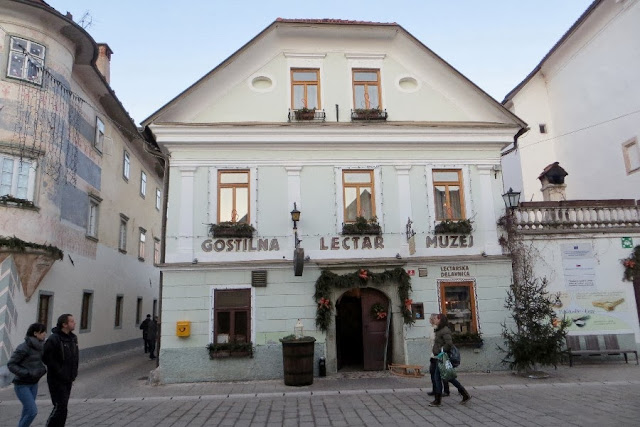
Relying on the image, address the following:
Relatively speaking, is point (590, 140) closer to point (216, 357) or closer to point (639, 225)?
point (639, 225)

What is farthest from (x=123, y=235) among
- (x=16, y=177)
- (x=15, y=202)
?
(x=15, y=202)

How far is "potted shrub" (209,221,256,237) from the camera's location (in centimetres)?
1312

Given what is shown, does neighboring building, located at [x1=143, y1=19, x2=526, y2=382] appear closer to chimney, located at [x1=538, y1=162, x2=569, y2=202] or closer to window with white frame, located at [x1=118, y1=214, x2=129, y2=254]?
chimney, located at [x1=538, y1=162, x2=569, y2=202]

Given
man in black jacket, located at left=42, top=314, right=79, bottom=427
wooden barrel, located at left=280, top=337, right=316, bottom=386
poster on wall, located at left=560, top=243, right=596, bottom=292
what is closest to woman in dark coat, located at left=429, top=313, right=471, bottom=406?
wooden barrel, located at left=280, top=337, right=316, bottom=386

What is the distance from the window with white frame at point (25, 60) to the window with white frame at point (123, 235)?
8.55 m

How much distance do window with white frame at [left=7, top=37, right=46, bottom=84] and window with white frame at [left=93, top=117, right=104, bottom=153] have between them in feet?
14.2

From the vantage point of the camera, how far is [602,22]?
67.3ft

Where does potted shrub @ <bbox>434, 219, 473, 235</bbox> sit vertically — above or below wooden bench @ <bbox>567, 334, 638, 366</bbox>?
above

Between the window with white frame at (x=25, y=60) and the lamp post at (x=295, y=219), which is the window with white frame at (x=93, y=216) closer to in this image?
the window with white frame at (x=25, y=60)

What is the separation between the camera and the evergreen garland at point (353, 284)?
42.5 ft

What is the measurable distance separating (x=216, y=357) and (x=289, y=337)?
2174 mm

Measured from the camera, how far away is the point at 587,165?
21.8 metres

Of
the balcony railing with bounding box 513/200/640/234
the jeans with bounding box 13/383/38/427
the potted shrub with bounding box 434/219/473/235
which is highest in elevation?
the balcony railing with bounding box 513/200/640/234

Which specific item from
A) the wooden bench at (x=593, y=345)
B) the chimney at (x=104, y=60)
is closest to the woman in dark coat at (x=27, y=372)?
the wooden bench at (x=593, y=345)
